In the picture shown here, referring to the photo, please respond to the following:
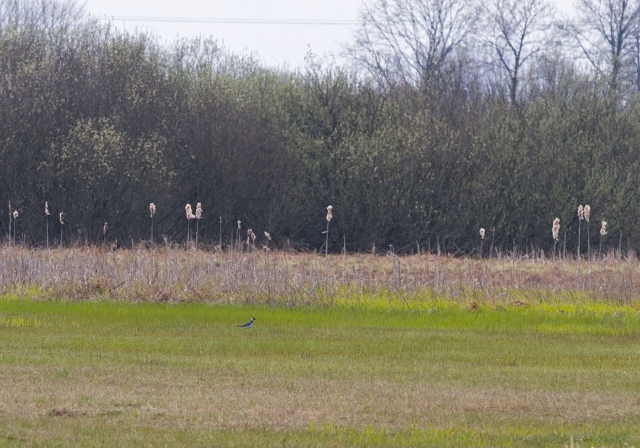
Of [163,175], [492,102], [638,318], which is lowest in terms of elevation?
[638,318]

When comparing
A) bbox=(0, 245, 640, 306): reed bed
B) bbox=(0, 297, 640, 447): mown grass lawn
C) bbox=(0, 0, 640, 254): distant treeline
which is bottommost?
bbox=(0, 297, 640, 447): mown grass lawn

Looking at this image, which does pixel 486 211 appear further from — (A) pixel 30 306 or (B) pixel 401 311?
(A) pixel 30 306

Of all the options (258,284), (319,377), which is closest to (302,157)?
(258,284)

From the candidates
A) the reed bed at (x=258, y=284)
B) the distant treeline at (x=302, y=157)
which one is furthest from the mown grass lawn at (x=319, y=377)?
the distant treeline at (x=302, y=157)

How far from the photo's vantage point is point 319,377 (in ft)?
37.2

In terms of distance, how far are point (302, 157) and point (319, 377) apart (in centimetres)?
3092

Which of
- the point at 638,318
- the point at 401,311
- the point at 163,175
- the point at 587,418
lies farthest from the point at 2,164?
the point at 587,418

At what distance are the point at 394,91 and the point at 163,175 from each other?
11.3 metres

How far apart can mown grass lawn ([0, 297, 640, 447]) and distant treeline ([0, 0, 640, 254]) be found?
66.6 ft

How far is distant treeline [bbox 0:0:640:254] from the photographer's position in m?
38.7

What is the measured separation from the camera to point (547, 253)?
135 feet

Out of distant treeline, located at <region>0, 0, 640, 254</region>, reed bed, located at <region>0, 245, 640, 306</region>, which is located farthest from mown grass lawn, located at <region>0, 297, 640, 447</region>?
distant treeline, located at <region>0, 0, 640, 254</region>

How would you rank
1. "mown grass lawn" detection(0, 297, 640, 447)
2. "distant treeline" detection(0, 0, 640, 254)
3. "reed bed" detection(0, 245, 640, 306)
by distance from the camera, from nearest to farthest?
"mown grass lawn" detection(0, 297, 640, 447) < "reed bed" detection(0, 245, 640, 306) < "distant treeline" detection(0, 0, 640, 254)

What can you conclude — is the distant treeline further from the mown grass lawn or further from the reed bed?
the mown grass lawn
